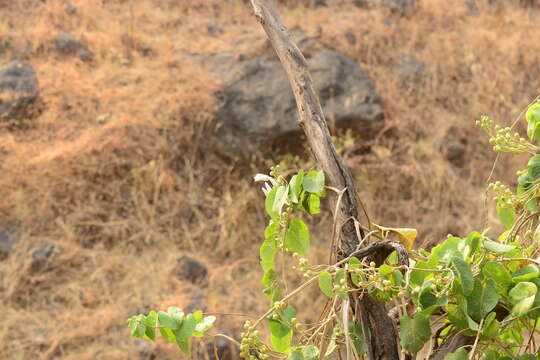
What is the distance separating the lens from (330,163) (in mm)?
772

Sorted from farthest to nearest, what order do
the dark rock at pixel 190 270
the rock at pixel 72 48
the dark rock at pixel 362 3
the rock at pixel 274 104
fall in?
the dark rock at pixel 362 3 < the rock at pixel 72 48 < the rock at pixel 274 104 < the dark rock at pixel 190 270

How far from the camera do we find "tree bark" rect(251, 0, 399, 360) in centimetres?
72

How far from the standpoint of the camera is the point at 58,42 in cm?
456

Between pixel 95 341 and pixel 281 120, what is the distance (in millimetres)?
1614

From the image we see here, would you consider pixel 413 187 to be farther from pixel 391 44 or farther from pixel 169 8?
pixel 169 8

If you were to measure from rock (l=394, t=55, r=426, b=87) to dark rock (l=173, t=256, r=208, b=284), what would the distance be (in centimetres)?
202

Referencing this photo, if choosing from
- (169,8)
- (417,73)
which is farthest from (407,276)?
(169,8)

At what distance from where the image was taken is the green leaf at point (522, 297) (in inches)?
23.9

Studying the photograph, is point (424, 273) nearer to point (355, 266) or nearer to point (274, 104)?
point (355, 266)

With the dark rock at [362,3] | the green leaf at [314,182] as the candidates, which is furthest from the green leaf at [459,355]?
the dark rock at [362,3]

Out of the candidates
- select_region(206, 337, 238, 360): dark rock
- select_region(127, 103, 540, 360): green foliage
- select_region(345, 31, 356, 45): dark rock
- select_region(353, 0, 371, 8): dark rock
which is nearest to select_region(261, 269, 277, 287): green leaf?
select_region(127, 103, 540, 360): green foliage

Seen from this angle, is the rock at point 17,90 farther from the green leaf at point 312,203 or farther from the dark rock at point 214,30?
the green leaf at point 312,203

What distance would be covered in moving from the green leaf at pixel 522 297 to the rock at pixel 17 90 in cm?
383

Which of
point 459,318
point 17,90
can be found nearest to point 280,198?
point 459,318
